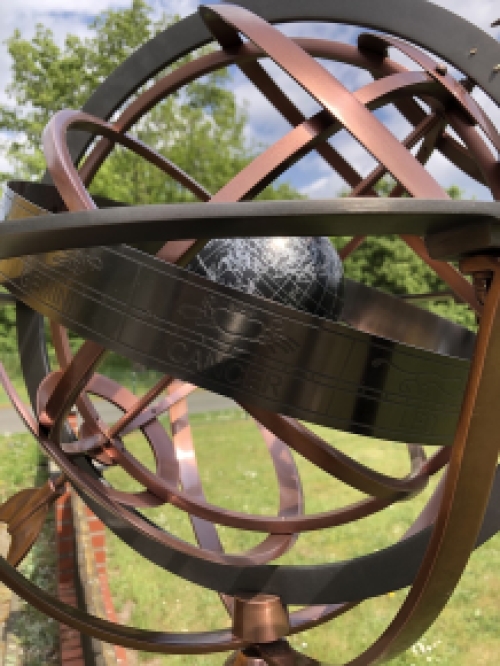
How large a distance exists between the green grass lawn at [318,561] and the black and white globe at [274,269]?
7.60 ft

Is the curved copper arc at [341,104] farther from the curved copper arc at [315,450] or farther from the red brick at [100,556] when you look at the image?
the red brick at [100,556]

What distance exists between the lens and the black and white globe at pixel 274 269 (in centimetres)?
193

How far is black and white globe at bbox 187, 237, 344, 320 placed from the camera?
6.33 ft

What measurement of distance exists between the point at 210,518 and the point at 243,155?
11336mm

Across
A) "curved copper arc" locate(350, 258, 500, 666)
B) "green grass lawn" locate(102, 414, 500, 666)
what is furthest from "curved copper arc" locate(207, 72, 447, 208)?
"green grass lawn" locate(102, 414, 500, 666)

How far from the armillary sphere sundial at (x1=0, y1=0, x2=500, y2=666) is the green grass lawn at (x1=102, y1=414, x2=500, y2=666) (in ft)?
4.94

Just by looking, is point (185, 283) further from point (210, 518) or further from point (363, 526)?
point (363, 526)

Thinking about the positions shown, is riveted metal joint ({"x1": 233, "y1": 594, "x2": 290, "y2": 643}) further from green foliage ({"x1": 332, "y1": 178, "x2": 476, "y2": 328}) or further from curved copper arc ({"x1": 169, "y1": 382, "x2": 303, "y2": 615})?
green foliage ({"x1": 332, "y1": 178, "x2": 476, "y2": 328})

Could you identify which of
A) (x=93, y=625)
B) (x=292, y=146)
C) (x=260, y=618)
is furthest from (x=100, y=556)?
(x=292, y=146)

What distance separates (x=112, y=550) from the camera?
464 centimetres

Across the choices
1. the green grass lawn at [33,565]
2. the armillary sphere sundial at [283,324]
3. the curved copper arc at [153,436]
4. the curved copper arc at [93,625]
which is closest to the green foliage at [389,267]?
the green grass lawn at [33,565]

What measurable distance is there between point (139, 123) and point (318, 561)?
9933 mm

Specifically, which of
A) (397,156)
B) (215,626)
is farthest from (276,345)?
(215,626)

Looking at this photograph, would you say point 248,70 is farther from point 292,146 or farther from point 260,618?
point 260,618
